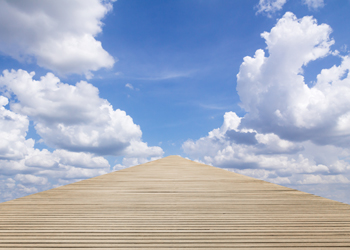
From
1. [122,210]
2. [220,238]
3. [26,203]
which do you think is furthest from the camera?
[26,203]

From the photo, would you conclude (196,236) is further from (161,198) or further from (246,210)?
(161,198)

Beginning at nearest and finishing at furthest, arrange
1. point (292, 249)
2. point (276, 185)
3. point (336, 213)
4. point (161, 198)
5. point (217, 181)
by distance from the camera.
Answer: point (292, 249) < point (336, 213) < point (161, 198) < point (276, 185) < point (217, 181)

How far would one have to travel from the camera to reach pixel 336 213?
2814 millimetres

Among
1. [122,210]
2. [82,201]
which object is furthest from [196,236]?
[82,201]

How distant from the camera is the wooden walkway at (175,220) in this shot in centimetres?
211

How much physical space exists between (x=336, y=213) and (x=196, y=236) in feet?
6.25

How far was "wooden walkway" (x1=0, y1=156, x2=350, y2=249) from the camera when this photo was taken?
2.11m

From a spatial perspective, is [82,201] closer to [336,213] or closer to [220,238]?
[220,238]

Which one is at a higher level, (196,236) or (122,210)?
(122,210)

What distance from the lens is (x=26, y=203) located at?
3381 mm

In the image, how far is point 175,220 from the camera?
8.57 feet

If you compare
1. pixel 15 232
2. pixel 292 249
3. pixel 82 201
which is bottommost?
pixel 292 249

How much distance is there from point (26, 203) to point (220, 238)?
2.93m

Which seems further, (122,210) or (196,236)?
(122,210)
